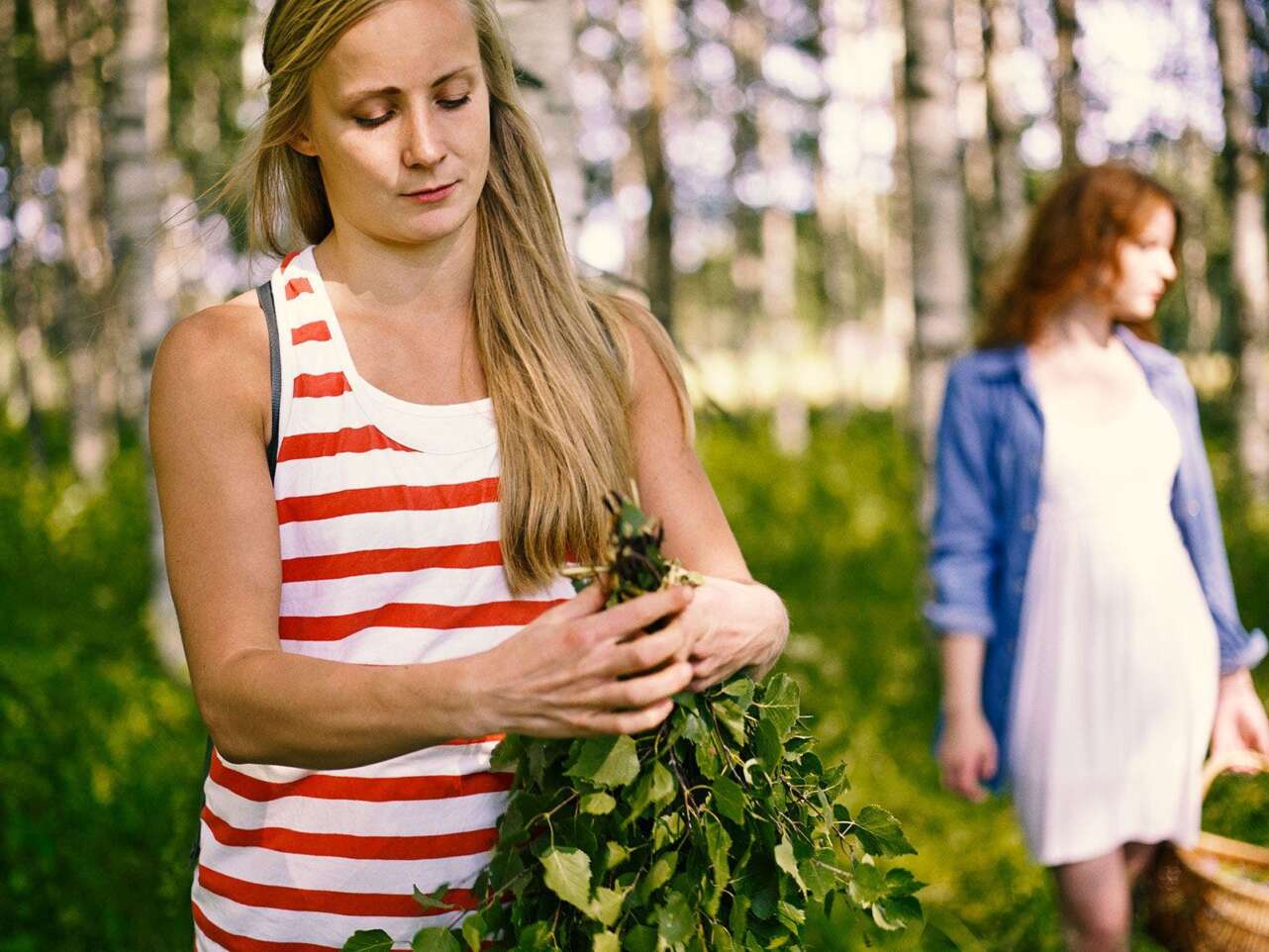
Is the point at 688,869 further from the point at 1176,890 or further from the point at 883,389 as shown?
the point at 883,389

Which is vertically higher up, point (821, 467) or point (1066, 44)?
point (1066, 44)

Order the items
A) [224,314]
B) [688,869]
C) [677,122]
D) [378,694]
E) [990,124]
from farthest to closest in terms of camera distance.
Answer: [677,122], [990,124], [224,314], [688,869], [378,694]

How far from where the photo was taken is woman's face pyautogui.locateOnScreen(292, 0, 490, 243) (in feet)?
5.05

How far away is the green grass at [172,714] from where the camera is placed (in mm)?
3695

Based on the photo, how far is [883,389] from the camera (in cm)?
3073

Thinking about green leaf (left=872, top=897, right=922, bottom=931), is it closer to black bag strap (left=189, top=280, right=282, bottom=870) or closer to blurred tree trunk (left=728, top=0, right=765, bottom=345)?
black bag strap (left=189, top=280, right=282, bottom=870)

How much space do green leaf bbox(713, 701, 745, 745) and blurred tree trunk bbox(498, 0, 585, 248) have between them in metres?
1.50

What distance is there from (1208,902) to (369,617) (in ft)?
7.89

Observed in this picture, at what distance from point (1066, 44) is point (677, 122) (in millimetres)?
12139

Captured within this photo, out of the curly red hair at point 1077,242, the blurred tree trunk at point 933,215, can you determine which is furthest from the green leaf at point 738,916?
the blurred tree trunk at point 933,215

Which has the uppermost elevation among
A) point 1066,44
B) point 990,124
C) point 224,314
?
point 1066,44

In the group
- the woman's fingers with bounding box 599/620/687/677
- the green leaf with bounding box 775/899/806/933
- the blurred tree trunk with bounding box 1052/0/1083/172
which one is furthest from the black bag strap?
the blurred tree trunk with bounding box 1052/0/1083/172

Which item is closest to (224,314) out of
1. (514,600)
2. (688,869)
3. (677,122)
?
(514,600)

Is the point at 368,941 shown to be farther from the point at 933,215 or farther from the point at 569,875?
the point at 933,215
